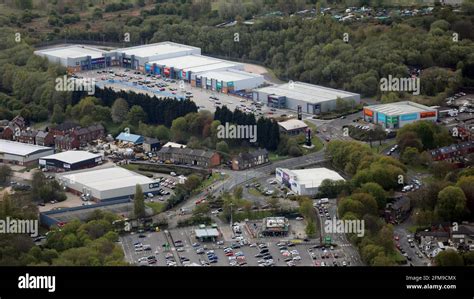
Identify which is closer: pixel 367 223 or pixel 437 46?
pixel 367 223

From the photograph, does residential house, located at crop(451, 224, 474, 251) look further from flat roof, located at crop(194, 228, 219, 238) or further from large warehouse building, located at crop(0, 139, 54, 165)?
large warehouse building, located at crop(0, 139, 54, 165)

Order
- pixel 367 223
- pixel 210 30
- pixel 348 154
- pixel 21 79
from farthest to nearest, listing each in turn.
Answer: pixel 210 30
pixel 21 79
pixel 348 154
pixel 367 223

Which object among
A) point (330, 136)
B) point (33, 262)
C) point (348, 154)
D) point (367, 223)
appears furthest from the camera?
point (330, 136)

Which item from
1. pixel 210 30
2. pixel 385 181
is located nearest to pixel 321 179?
pixel 385 181

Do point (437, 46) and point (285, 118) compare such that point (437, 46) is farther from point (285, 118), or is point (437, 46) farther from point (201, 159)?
point (201, 159)

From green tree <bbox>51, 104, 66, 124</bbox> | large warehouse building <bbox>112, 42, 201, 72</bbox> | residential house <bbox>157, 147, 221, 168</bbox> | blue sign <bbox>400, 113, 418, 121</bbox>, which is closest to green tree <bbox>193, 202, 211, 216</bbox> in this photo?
residential house <bbox>157, 147, 221, 168</bbox>

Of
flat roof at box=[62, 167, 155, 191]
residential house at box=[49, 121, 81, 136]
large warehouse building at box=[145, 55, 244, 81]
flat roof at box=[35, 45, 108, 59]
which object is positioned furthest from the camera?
flat roof at box=[35, 45, 108, 59]
